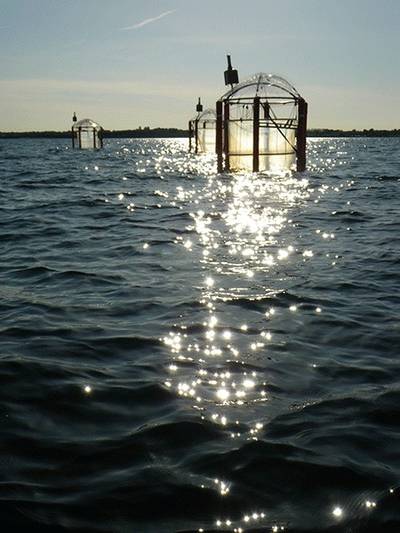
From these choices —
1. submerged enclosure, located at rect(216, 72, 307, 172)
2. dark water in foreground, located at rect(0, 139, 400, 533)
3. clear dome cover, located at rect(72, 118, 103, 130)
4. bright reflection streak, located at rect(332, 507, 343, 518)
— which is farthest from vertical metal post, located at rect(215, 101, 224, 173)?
clear dome cover, located at rect(72, 118, 103, 130)

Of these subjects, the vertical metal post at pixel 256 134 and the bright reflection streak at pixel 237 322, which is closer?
the bright reflection streak at pixel 237 322

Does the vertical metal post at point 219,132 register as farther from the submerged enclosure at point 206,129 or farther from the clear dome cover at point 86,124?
the clear dome cover at point 86,124

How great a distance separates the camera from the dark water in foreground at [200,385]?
341 cm

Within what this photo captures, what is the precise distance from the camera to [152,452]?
3.94 m

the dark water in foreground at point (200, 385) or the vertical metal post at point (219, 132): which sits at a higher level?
the vertical metal post at point (219, 132)

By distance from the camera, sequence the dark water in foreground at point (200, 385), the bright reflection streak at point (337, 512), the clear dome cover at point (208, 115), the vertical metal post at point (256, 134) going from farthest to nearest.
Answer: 1. the clear dome cover at point (208, 115)
2. the vertical metal post at point (256, 134)
3. the dark water in foreground at point (200, 385)
4. the bright reflection streak at point (337, 512)

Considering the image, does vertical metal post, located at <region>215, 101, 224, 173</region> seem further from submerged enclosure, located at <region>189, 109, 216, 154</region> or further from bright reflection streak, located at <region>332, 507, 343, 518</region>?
bright reflection streak, located at <region>332, 507, 343, 518</region>

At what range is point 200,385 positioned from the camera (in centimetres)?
495

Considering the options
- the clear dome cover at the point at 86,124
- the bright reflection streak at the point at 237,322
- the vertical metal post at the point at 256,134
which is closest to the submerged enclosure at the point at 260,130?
the vertical metal post at the point at 256,134

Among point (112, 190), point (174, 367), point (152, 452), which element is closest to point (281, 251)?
point (174, 367)

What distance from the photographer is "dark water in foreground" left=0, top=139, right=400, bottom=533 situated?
134 inches

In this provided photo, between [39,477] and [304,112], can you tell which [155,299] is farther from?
[304,112]

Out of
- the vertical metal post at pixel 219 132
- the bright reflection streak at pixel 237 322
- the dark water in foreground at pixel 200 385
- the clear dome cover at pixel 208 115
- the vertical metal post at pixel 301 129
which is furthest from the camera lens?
the clear dome cover at pixel 208 115

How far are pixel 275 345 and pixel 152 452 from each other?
2256 millimetres
